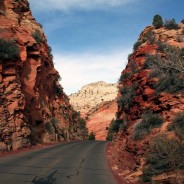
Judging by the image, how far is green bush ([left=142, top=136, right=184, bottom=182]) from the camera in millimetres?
10562

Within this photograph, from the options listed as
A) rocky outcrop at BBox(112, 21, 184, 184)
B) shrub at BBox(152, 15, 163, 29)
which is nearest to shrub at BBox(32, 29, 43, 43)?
shrub at BBox(152, 15, 163, 29)

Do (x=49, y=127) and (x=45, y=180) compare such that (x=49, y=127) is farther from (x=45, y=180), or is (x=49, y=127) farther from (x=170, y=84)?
(x=45, y=180)

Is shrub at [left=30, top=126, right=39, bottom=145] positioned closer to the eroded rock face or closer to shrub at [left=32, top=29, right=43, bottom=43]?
shrub at [left=32, top=29, right=43, bottom=43]

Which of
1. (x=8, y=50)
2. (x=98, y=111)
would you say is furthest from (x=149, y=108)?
(x=98, y=111)

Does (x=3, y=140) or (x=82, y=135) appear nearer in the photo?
(x=3, y=140)

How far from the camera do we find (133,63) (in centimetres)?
3136

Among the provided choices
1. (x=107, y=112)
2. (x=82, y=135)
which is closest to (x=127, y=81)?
(x=82, y=135)

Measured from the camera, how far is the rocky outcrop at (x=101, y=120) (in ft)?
292

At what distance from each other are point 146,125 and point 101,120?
3153 inches

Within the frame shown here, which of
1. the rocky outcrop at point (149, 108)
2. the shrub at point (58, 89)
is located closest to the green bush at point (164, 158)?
the rocky outcrop at point (149, 108)

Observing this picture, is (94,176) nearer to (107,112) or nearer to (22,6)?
(22,6)

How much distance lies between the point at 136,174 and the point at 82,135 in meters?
51.8

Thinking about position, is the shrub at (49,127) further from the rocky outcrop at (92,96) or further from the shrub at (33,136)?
the rocky outcrop at (92,96)

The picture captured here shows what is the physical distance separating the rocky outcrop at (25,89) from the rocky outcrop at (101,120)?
3756cm
